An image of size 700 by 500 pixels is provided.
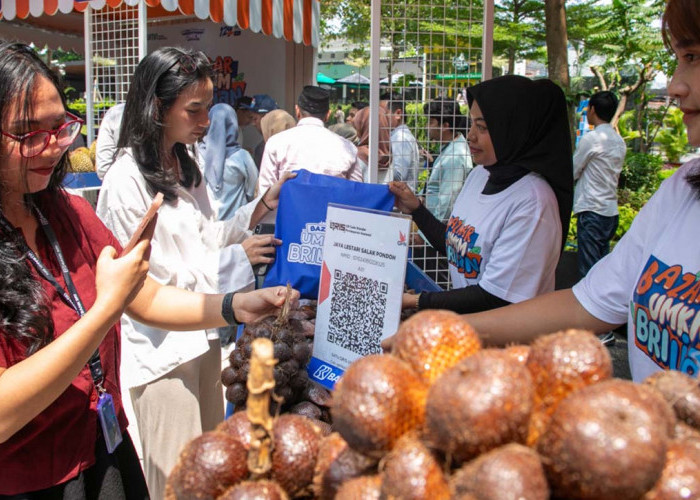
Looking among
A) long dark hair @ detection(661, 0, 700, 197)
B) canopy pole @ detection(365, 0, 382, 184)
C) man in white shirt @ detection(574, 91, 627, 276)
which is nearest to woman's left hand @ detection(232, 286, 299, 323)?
long dark hair @ detection(661, 0, 700, 197)

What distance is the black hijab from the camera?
2539 millimetres

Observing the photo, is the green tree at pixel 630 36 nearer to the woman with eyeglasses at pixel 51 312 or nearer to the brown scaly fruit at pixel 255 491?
the woman with eyeglasses at pixel 51 312

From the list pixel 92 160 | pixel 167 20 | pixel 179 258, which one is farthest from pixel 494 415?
pixel 167 20

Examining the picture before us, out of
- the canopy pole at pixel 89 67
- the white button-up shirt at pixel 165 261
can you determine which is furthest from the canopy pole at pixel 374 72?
the canopy pole at pixel 89 67

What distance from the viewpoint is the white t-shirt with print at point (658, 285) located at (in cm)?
141

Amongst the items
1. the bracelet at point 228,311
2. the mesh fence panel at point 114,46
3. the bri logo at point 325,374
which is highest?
the mesh fence panel at point 114,46

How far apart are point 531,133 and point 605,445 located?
2.03 metres

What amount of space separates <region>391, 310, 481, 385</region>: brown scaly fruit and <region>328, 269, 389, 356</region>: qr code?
93 centimetres

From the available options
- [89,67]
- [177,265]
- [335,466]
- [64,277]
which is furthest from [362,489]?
[89,67]

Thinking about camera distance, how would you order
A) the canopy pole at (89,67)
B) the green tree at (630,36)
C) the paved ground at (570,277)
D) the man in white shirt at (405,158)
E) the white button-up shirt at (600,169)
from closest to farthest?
the man in white shirt at (405,158) < the paved ground at (570,277) < the white button-up shirt at (600,169) < the canopy pole at (89,67) < the green tree at (630,36)

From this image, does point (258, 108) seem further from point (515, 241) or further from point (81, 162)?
point (515, 241)

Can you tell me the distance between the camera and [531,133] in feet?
8.39

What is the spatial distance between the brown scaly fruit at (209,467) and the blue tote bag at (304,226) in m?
1.42

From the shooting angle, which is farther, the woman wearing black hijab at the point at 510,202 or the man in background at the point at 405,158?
the man in background at the point at 405,158
